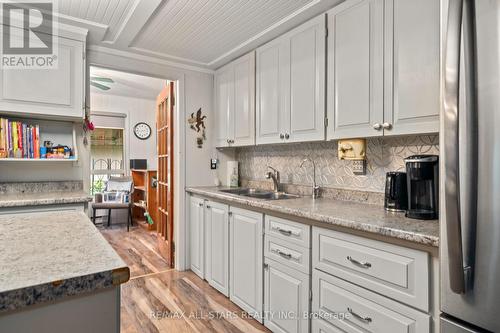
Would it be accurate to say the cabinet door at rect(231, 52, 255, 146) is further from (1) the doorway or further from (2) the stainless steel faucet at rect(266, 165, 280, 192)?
(1) the doorway

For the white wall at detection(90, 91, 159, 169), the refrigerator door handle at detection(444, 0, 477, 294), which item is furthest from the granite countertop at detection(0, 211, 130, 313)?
the white wall at detection(90, 91, 159, 169)

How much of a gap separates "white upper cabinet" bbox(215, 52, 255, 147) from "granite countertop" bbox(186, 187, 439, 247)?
0.89 metres

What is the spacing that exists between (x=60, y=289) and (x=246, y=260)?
1.75 m

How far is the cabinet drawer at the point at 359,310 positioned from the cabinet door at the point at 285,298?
4.4 inches

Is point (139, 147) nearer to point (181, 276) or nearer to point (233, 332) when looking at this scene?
point (181, 276)

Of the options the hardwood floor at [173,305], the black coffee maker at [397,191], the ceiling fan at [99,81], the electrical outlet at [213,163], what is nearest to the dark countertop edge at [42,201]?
the hardwood floor at [173,305]

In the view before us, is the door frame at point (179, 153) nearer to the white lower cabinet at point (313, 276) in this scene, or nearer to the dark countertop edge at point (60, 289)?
the white lower cabinet at point (313, 276)

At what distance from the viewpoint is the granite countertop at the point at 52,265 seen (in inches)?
21.3

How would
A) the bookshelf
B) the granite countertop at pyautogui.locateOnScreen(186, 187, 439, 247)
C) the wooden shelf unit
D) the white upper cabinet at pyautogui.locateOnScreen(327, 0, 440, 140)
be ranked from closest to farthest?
1. the granite countertop at pyautogui.locateOnScreen(186, 187, 439, 247)
2. the white upper cabinet at pyautogui.locateOnScreen(327, 0, 440, 140)
3. the bookshelf
4. the wooden shelf unit

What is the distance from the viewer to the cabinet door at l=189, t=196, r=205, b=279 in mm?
2897

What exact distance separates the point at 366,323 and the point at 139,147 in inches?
210

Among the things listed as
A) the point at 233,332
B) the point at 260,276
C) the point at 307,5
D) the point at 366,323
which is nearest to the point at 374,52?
the point at 307,5

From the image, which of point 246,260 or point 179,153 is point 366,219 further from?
point 179,153

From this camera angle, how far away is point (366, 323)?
4.41ft
